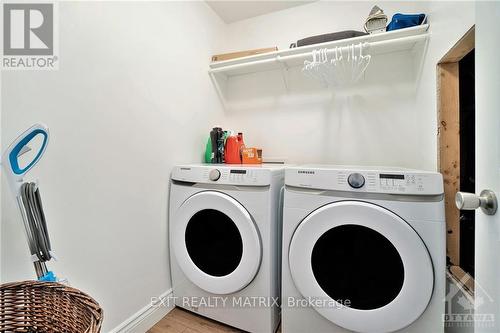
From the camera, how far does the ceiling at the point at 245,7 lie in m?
1.87

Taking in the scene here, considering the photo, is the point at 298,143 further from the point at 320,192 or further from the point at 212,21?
the point at 212,21

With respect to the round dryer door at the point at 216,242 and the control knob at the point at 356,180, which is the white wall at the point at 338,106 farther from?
the round dryer door at the point at 216,242

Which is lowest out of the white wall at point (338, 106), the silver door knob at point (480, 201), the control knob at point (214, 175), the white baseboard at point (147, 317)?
the white baseboard at point (147, 317)

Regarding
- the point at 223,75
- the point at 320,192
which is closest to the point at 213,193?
the point at 320,192

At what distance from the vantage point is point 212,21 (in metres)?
1.96

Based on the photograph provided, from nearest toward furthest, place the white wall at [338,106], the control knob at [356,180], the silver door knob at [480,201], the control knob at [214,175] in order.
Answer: the silver door knob at [480,201] < the control knob at [356,180] < the control knob at [214,175] < the white wall at [338,106]

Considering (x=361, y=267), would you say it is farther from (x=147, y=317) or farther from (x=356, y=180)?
(x=147, y=317)

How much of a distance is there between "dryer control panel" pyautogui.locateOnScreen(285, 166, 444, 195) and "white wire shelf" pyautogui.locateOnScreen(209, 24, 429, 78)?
95 cm

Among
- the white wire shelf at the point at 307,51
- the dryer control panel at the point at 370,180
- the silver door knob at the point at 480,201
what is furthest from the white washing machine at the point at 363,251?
the white wire shelf at the point at 307,51

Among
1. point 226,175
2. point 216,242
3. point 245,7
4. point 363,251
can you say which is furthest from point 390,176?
point 245,7

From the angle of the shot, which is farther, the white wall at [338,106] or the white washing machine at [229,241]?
the white wall at [338,106]

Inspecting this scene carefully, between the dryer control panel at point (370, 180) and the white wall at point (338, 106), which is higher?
the white wall at point (338, 106)

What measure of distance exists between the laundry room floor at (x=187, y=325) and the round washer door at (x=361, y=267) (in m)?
0.51

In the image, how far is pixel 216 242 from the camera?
4.18 feet
